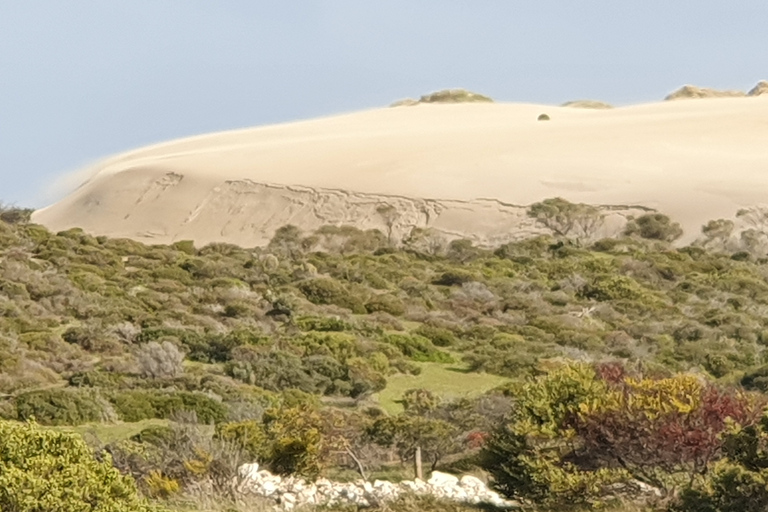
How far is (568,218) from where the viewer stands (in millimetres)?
55688

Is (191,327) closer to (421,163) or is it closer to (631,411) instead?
(631,411)

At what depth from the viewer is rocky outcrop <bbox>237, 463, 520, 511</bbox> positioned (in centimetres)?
1185

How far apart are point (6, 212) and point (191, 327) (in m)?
34.9

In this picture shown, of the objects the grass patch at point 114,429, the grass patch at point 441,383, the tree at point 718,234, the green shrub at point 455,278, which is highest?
the grass patch at point 114,429

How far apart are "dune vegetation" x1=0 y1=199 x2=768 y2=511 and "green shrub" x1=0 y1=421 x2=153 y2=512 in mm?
22

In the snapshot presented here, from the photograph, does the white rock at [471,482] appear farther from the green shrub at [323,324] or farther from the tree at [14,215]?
the tree at [14,215]

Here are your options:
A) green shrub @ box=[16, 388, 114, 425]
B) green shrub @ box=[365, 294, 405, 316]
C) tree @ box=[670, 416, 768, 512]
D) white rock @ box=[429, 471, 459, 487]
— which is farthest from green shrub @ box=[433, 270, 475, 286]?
tree @ box=[670, 416, 768, 512]

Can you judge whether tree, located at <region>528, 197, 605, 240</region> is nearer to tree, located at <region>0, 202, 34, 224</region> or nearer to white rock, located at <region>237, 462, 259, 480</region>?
tree, located at <region>0, 202, 34, 224</region>

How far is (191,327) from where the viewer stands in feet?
85.7

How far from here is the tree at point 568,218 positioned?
5459cm

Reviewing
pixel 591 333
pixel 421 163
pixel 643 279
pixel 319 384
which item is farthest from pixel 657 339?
pixel 421 163

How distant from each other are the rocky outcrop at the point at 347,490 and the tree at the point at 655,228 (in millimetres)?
42158

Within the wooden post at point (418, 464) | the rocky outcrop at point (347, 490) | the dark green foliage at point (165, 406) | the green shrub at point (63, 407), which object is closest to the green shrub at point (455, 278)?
the dark green foliage at point (165, 406)

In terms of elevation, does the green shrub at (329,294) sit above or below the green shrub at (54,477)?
below
